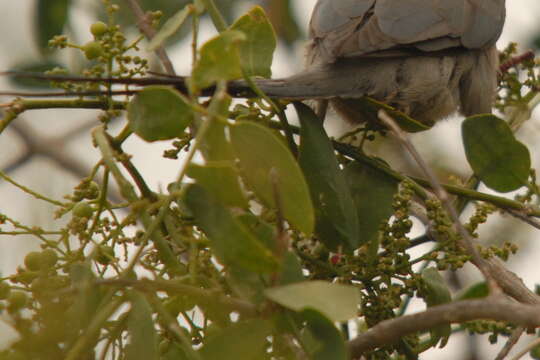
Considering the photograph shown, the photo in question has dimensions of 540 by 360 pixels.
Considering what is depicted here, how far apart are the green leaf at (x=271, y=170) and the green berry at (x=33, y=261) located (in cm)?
43

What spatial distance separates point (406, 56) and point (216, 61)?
1.50 m

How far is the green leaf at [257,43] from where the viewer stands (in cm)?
177

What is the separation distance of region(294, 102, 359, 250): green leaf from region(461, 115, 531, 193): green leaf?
0.34m

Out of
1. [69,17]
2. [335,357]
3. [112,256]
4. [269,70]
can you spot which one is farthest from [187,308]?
[69,17]

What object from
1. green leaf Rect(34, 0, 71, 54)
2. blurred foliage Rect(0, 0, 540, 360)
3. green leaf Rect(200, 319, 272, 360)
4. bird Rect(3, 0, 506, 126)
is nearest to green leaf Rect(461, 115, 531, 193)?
blurred foliage Rect(0, 0, 540, 360)

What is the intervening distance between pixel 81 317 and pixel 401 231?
0.90 meters

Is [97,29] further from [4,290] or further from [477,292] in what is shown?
[477,292]

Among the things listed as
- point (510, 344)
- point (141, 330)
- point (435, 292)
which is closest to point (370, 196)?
point (435, 292)

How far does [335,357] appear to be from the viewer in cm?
140

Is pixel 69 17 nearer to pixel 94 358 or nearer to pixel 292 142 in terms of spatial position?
pixel 292 142

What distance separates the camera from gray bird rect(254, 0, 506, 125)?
266cm

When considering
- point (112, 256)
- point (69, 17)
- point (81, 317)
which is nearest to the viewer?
point (81, 317)

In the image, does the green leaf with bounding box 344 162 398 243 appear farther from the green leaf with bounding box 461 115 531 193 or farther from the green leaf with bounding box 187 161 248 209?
the green leaf with bounding box 187 161 248 209

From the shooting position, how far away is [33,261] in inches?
64.0
